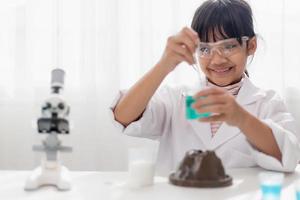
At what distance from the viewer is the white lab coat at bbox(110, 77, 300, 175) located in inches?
50.7

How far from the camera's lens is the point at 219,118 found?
1.05 metres

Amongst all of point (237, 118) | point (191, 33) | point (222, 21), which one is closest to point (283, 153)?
point (237, 118)

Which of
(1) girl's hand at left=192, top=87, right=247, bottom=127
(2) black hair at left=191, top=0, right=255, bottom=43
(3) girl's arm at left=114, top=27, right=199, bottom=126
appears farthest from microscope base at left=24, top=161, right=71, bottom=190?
(2) black hair at left=191, top=0, right=255, bottom=43

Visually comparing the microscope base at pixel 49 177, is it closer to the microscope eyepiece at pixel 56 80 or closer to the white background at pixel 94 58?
the microscope eyepiece at pixel 56 80

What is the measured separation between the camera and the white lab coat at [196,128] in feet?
4.23

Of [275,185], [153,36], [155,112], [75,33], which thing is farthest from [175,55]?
[75,33]

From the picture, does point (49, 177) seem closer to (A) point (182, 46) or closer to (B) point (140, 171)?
(B) point (140, 171)

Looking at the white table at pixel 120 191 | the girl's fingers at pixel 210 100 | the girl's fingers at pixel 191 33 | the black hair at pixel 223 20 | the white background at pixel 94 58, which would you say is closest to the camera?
the white table at pixel 120 191

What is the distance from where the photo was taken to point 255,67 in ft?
5.87

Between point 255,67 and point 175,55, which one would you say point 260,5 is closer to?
point 255,67

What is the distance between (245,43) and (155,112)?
332 mm

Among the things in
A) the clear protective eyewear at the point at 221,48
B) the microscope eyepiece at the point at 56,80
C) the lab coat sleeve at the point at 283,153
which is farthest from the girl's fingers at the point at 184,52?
the microscope eyepiece at the point at 56,80

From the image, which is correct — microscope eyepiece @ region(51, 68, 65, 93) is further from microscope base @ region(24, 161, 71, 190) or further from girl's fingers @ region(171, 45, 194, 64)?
girl's fingers @ region(171, 45, 194, 64)

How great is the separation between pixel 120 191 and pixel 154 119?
1.90 feet
